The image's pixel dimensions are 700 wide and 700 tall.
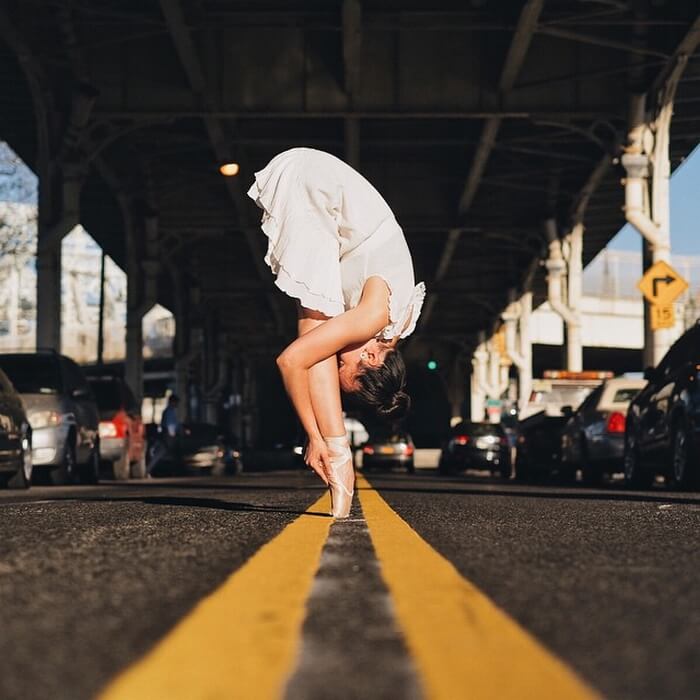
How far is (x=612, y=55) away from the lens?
26.8 metres

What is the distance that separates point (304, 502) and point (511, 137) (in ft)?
79.6

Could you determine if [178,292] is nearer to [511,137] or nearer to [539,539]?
[511,137]

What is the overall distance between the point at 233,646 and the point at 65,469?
15.7 m

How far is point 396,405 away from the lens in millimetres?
7262

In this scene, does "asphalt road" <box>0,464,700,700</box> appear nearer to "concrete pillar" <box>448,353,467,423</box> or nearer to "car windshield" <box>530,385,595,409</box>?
"car windshield" <box>530,385,595,409</box>

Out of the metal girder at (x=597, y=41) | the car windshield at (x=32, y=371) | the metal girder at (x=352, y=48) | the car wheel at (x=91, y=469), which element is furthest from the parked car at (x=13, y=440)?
the metal girder at (x=597, y=41)

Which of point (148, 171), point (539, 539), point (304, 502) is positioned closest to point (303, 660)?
point (539, 539)

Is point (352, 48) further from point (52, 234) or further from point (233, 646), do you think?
point (233, 646)

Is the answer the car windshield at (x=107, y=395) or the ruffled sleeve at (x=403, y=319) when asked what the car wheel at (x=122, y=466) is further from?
the ruffled sleeve at (x=403, y=319)

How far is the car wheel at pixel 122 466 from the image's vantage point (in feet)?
78.8

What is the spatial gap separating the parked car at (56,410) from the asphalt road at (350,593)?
10450 mm

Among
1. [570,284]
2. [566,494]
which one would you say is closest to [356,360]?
[566,494]

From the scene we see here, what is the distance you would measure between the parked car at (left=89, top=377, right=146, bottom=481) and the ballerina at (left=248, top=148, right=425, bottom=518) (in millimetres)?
16177

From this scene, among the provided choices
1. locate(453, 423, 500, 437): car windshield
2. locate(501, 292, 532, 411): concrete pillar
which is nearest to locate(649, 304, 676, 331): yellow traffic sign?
locate(453, 423, 500, 437): car windshield
